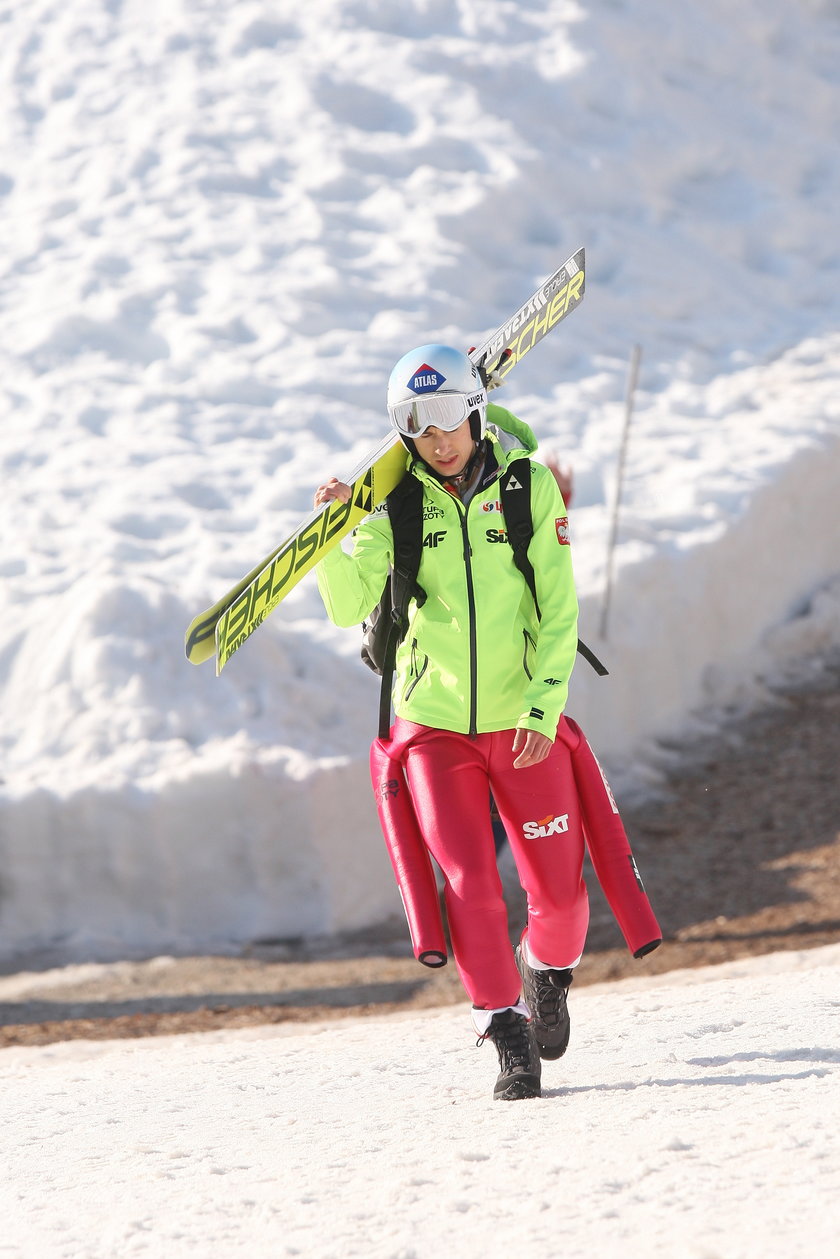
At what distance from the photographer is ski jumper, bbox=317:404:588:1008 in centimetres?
416

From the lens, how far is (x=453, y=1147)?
357cm

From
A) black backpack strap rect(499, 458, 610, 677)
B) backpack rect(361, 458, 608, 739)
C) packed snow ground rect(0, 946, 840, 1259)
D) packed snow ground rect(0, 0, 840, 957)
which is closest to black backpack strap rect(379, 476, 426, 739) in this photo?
backpack rect(361, 458, 608, 739)

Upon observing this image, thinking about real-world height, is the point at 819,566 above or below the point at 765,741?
above

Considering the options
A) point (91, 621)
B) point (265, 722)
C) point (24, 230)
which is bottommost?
point (265, 722)

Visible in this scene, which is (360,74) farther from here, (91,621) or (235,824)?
(235,824)

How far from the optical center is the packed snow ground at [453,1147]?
115 inches

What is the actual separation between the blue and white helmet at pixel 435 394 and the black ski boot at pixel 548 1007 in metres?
1.69

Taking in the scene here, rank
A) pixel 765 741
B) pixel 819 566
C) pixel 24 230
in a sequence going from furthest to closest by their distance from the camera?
pixel 24 230
pixel 819 566
pixel 765 741

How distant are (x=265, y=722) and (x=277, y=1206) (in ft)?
21.4

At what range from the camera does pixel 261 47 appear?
17406 millimetres

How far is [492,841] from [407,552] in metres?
0.91

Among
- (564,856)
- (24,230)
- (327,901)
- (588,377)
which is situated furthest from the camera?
(24,230)

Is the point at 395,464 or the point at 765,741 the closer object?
the point at 395,464

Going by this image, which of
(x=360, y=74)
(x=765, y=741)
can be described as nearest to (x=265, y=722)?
(x=765, y=741)
